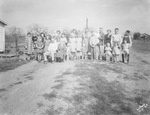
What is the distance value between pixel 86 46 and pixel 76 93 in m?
5.79

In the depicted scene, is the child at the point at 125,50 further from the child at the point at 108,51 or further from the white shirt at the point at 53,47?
the white shirt at the point at 53,47

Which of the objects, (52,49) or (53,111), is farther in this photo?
(52,49)

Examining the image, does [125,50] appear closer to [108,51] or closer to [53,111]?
[108,51]

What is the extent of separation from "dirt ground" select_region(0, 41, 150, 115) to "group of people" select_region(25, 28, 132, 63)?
2.37 meters

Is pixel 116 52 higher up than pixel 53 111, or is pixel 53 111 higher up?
pixel 116 52

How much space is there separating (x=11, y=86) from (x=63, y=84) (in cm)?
203

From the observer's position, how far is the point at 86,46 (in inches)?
424

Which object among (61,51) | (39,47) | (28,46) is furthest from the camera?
(28,46)

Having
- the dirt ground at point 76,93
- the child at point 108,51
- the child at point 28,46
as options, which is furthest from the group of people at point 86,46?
the dirt ground at point 76,93

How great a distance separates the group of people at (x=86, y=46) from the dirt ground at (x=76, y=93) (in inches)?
93.5

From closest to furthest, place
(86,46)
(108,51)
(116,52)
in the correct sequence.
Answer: (116,52) → (108,51) → (86,46)

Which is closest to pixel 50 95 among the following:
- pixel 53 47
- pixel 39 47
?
pixel 53 47

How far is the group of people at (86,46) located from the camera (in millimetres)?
9852

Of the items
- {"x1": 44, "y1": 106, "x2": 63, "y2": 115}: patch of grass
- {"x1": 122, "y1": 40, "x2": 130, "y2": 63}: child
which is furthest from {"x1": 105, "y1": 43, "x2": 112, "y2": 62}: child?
{"x1": 44, "y1": 106, "x2": 63, "y2": 115}: patch of grass
